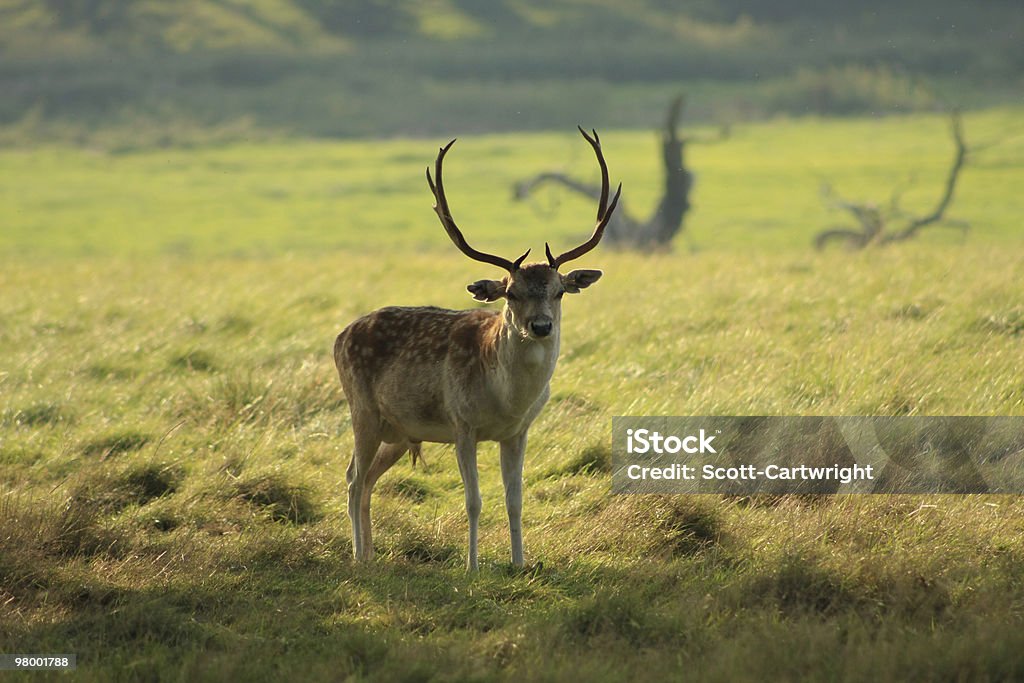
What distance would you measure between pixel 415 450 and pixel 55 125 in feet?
192

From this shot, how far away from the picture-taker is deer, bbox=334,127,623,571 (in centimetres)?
728

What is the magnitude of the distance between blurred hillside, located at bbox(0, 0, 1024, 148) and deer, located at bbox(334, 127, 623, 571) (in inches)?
2106

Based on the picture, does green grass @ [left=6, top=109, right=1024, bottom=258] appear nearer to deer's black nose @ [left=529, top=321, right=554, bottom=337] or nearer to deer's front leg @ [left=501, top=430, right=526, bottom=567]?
deer's front leg @ [left=501, top=430, right=526, bottom=567]

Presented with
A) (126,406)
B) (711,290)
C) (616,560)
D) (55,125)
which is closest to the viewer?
(616,560)

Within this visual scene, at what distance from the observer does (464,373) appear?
7.62 meters

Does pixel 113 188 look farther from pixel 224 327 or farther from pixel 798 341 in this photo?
pixel 798 341

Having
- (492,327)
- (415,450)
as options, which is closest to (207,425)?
(415,450)

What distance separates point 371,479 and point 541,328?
1.80 metres

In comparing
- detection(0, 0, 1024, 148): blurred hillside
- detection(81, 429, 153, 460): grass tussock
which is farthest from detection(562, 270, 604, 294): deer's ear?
detection(0, 0, 1024, 148): blurred hillside

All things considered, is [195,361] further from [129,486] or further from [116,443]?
[129,486]

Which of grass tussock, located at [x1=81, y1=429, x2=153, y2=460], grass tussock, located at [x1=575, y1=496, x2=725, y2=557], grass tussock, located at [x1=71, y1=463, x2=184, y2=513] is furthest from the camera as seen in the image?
grass tussock, located at [x1=81, y1=429, x2=153, y2=460]

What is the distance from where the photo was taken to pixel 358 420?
812 centimetres

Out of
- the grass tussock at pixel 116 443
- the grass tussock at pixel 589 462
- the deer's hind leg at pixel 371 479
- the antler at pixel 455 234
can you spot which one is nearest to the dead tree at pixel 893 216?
the grass tussock at pixel 589 462

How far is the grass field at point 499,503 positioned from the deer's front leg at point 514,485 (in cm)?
16
